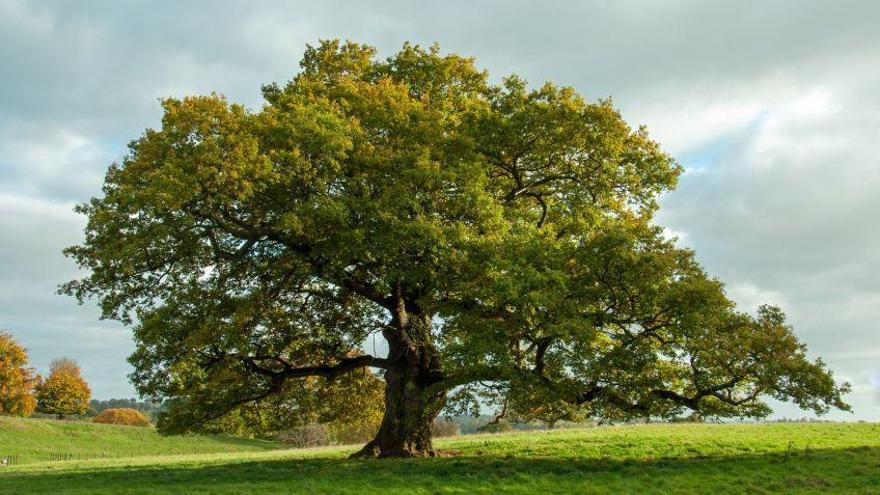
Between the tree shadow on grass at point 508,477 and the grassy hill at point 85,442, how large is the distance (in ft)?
119

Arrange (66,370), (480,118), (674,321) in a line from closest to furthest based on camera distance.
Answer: (674,321) < (480,118) < (66,370)

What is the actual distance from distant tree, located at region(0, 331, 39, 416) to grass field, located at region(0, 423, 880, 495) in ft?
136

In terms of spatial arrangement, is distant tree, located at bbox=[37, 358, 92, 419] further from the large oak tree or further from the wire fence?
→ the large oak tree

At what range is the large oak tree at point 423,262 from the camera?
21.1 metres

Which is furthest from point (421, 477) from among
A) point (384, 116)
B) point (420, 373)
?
point (384, 116)

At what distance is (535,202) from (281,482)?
16038 millimetres

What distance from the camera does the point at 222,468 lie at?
2642cm

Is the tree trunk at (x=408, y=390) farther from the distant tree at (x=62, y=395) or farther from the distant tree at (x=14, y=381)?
the distant tree at (x=62, y=395)

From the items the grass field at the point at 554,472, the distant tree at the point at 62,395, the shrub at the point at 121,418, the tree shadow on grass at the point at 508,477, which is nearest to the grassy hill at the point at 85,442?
the shrub at the point at 121,418

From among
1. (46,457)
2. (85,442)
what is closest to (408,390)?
(46,457)

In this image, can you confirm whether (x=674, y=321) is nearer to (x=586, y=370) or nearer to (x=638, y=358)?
(x=638, y=358)

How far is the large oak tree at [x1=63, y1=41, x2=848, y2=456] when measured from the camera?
21094 mm

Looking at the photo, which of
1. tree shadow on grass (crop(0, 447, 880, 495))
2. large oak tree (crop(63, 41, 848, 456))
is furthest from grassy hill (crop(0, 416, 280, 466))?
large oak tree (crop(63, 41, 848, 456))

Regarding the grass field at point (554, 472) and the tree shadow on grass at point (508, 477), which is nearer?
the tree shadow on grass at point (508, 477)
